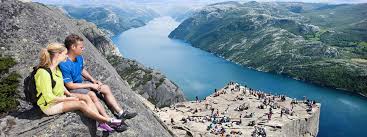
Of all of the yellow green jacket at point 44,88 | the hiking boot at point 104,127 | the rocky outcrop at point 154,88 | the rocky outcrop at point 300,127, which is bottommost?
the rocky outcrop at point 154,88

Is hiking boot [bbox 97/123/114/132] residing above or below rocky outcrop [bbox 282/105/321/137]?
above

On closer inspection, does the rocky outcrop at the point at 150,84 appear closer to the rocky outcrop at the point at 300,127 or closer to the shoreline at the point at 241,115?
the shoreline at the point at 241,115

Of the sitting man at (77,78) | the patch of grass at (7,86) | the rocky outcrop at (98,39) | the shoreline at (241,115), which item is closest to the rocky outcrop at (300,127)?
the shoreline at (241,115)

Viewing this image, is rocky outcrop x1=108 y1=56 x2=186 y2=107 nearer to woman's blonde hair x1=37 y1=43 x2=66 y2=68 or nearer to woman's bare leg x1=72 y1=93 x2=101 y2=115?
woman's bare leg x1=72 y1=93 x2=101 y2=115

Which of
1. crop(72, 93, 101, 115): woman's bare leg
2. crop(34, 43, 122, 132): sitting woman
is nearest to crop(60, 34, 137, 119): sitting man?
crop(72, 93, 101, 115): woman's bare leg

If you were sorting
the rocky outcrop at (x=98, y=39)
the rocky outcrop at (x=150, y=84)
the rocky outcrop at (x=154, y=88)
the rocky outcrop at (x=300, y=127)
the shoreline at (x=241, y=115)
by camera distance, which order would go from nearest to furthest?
the shoreline at (x=241, y=115)
the rocky outcrop at (x=300, y=127)
the rocky outcrop at (x=154, y=88)
the rocky outcrop at (x=150, y=84)
the rocky outcrop at (x=98, y=39)

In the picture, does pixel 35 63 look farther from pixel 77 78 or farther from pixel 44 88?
pixel 44 88

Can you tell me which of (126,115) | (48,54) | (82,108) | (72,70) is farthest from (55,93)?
(126,115)

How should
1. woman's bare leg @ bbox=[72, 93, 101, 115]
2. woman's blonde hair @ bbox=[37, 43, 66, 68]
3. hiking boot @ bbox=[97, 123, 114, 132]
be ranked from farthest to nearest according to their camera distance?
hiking boot @ bbox=[97, 123, 114, 132] → woman's bare leg @ bbox=[72, 93, 101, 115] → woman's blonde hair @ bbox=[37, 43, 66, 68]
